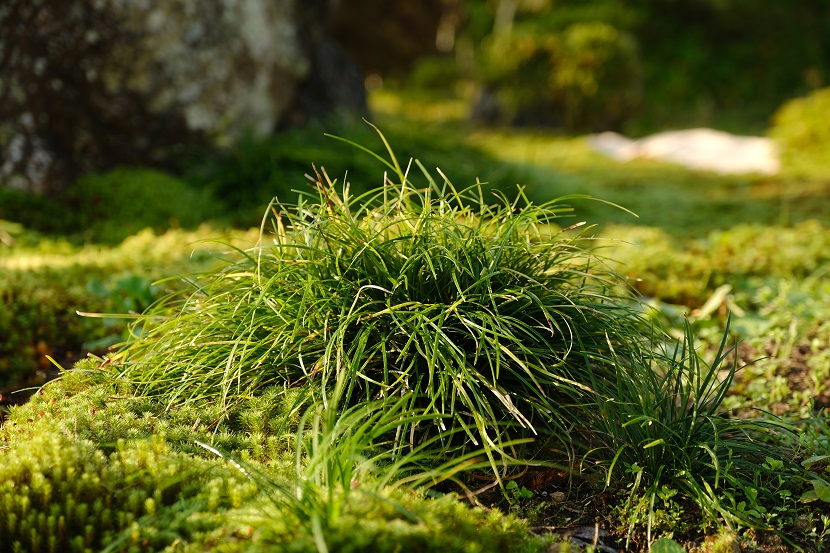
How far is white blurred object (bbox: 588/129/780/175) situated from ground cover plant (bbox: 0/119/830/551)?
19.6 feet

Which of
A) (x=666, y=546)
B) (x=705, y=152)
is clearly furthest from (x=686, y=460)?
(x=705, y=152)

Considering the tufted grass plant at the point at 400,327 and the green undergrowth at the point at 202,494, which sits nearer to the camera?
the green undergrowth at the point at 202,494

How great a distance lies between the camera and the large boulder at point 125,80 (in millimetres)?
4496

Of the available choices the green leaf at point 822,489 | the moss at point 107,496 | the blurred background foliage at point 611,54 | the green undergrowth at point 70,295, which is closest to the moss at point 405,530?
the moss at point 107,496

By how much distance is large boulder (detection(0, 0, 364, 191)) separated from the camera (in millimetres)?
4496

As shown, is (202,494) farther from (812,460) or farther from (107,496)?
(812,460)

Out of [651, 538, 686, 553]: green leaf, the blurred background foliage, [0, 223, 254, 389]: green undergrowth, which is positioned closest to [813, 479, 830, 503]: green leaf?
[651, 538, 686, 553]: green leaf

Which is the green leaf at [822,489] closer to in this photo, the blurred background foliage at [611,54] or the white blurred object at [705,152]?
the white blurred object at [705,152]

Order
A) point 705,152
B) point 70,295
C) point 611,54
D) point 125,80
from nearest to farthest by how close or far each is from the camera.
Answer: point 70,295 < point 125,80 < point 705,152 < point 611,54

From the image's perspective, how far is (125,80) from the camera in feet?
15.8

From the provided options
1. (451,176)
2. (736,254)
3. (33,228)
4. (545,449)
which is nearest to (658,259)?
(736,254)

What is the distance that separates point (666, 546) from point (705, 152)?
756cm

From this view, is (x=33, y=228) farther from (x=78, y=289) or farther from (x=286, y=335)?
(x=286, y=335)

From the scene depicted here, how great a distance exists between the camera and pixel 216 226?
450cm
